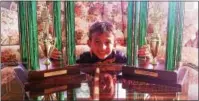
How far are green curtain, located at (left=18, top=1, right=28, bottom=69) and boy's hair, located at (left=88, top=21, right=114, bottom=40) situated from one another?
246 mm

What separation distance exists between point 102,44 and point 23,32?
299 millimetres

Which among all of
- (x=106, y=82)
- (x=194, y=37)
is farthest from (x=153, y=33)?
(x=106, y=82)

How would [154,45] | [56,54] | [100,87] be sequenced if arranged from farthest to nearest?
[56,54] < [154,45] < [100,87]

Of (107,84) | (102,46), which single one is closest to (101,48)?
(102,46)

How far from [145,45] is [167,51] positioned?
0.30 feet

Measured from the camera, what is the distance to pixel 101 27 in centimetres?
107

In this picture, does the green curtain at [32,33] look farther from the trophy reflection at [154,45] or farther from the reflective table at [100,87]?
the trophy reflection at [154,45]

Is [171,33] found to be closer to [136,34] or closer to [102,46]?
[136,34]

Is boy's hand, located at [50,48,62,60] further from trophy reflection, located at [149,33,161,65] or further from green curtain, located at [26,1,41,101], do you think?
trophy reflection, located at [149,33,161,65]

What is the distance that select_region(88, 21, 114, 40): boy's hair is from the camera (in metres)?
1.07

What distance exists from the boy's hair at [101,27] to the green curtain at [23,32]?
25 centimetres

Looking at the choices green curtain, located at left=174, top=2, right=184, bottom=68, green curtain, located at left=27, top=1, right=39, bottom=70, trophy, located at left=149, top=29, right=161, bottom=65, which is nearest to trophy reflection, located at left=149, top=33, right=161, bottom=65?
trophy, located at left=149, top=29, right=161, bottom=65

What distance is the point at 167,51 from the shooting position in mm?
1092

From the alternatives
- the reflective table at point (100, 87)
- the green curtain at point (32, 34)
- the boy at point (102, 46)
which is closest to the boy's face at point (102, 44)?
the boy at point (102, 46)
